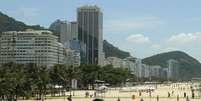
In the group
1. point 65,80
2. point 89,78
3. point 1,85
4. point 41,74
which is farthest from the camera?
point 89,78

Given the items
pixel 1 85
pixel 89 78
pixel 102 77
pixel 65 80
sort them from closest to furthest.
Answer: pixel 1 85
pixel 65 80
pixel 89 78
pixel 102 77

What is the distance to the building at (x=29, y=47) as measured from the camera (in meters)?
176

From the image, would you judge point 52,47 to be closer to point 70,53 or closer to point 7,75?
point 70,53

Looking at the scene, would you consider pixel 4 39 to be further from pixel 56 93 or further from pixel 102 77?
pixel 56 93

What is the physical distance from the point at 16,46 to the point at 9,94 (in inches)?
4996

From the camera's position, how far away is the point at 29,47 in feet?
591

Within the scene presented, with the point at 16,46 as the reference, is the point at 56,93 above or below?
below

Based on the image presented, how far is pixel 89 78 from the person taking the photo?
12244 cm

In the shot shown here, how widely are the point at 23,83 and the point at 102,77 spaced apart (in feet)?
248

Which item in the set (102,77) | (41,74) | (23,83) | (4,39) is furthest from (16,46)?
(23,83)

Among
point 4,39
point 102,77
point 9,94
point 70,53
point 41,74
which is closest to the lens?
point 9,94

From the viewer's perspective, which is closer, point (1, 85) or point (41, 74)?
point (1, 85)

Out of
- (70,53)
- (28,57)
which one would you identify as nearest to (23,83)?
(28,57)

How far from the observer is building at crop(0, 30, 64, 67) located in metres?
176
